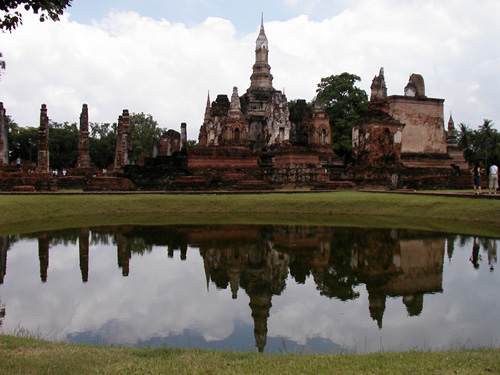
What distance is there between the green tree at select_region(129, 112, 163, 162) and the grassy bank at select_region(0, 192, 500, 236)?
133 feet

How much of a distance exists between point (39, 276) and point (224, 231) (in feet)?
18.7

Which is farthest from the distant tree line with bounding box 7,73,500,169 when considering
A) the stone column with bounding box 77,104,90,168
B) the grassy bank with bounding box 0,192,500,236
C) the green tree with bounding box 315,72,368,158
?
the grassy bank with bounding box 0,192,500,236

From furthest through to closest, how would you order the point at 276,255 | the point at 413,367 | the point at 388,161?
the point at 388,161
the point at 276,255
the point at 413,367

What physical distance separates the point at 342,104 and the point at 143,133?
28332 mm

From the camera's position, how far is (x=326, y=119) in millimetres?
36594

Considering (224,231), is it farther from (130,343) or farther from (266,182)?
(266,182)

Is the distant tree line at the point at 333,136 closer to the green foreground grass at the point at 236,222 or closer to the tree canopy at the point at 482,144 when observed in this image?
the tree canopy at the point at 482,144

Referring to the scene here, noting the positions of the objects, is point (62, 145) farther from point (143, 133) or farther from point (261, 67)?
point (261, 67)

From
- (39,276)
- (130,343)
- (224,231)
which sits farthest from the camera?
(224,231)

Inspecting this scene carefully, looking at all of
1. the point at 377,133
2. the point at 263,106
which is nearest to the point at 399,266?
the point at 377,133

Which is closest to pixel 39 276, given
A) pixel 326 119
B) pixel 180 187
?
pixel 180 187

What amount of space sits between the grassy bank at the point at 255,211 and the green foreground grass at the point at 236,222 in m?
0.03

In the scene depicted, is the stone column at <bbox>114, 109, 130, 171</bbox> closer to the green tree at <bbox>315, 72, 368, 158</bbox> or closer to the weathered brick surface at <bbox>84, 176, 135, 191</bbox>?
the weathered brick surface at <bbox>84, 176, 135, 191</bbox>

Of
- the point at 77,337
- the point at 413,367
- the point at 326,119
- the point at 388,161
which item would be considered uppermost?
the point at 326,119
